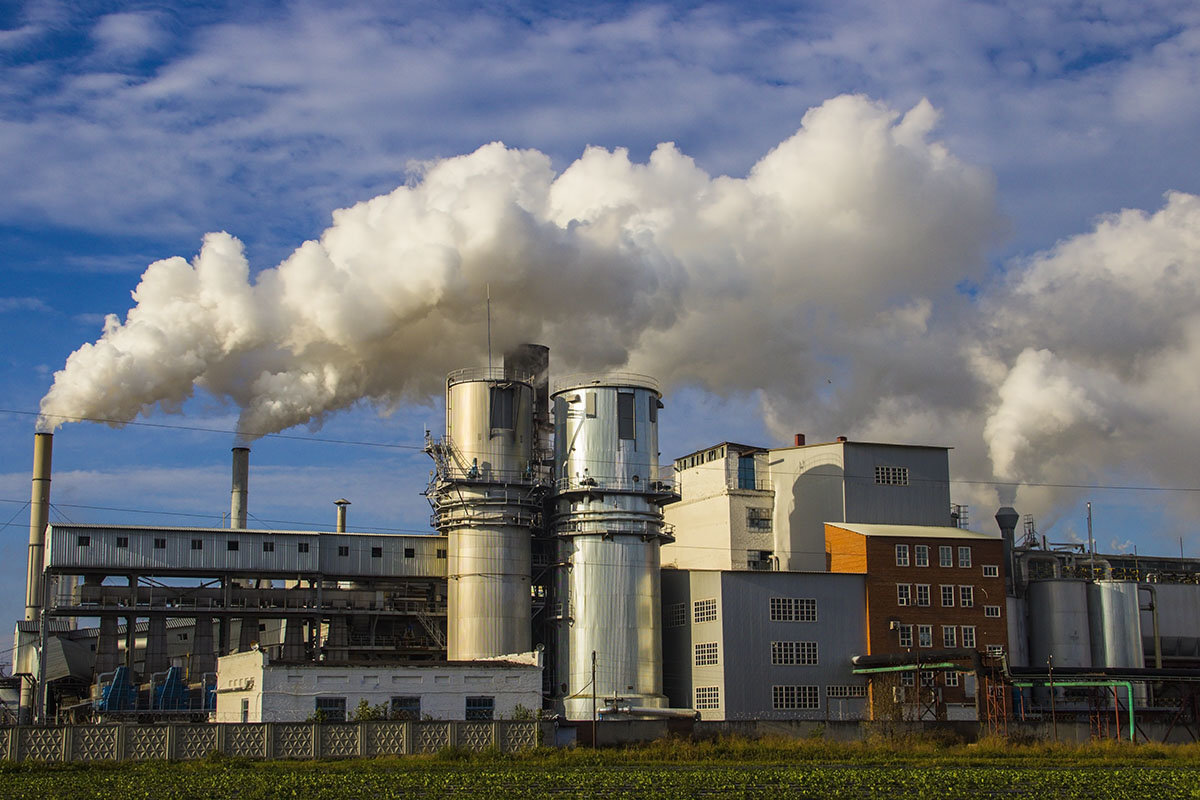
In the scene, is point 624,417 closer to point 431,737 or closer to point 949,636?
point 949,636

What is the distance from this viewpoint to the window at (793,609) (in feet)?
215

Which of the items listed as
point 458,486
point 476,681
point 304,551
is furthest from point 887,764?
point 304,551

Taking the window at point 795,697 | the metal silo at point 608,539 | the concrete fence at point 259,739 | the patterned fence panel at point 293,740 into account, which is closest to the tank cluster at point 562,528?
the metal silo at point 608,539

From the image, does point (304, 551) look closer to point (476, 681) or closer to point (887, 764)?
point (476, 681)

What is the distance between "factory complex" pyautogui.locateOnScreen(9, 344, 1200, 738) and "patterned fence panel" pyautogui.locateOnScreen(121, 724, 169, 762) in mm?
18364

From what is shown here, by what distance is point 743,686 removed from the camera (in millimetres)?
63969

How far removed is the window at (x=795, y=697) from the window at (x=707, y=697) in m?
2.56

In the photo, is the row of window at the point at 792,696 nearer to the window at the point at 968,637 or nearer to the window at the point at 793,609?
the window at the point at 968,637

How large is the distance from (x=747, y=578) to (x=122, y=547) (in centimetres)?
3130

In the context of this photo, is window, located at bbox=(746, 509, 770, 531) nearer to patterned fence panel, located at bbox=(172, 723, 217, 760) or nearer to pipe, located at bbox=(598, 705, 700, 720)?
pipe, located at bbox=(598, 705, 700, 720)

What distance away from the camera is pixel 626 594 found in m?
66.6

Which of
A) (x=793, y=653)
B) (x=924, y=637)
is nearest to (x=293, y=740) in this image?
(x=793, y=653)

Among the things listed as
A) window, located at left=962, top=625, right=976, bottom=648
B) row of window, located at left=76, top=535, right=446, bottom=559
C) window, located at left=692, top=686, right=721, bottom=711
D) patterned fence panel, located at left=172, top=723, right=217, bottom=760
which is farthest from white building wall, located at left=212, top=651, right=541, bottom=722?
window, located at left=962, top=625, right=976, bottom=648

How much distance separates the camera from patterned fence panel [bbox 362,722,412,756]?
4459 cm
